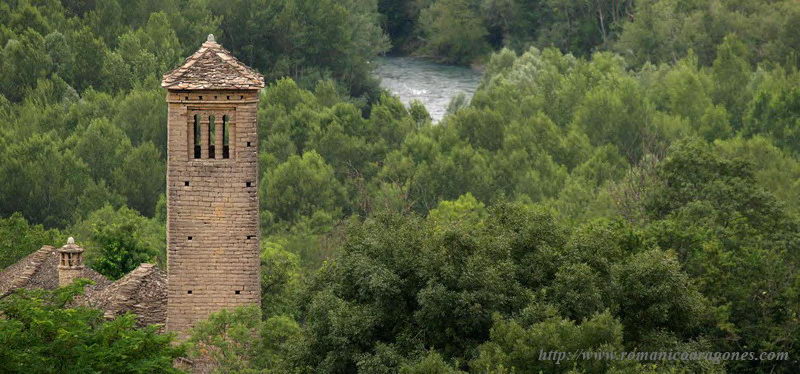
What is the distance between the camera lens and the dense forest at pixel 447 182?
4581 centimetres

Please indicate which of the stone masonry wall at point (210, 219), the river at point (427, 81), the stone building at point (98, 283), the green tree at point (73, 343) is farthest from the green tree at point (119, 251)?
the river at point (427, 81)

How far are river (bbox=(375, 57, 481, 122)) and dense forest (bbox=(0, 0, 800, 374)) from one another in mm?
2351

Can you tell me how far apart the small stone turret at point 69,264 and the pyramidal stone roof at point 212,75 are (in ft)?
26.0

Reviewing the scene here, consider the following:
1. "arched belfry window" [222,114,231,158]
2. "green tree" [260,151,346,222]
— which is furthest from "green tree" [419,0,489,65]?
"arched belfry window" [222,114,231,158]

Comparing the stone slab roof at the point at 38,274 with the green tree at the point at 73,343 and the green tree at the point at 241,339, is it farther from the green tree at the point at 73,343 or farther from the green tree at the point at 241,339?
the green tree at the point at 73,343

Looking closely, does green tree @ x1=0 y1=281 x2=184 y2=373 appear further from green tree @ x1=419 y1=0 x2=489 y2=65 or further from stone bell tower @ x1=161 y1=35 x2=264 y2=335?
green tree @ x1=419 y1=0 x2=489 y2=65

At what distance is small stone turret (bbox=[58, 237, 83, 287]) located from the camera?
56562 mm

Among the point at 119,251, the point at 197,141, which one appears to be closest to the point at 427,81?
the point at 119,251

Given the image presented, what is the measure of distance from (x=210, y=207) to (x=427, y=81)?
88.6m

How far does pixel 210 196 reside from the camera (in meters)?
50.8

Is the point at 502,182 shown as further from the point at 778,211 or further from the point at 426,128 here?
the point at 778,211

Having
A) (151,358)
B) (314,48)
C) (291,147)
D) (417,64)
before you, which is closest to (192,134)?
(151,358)

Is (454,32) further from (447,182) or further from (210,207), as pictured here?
(210,207)

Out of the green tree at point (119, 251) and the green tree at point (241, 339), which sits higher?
the green tree at point (241, 339)
